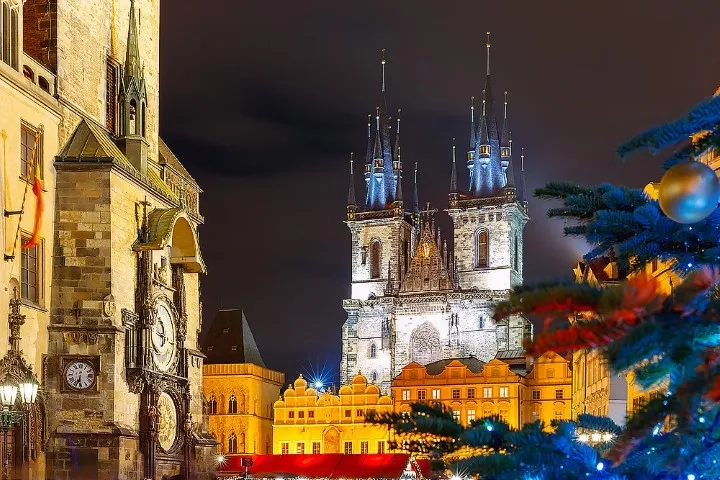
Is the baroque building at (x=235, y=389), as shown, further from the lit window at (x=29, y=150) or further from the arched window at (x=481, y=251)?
the lit window at (x=29, y=150)

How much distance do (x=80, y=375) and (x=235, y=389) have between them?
4531cm

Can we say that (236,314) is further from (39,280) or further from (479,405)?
(39,280)

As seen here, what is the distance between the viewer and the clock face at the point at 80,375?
68.0ft

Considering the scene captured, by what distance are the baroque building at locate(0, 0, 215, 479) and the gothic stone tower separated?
26 millimetres

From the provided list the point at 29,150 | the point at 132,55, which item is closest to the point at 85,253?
the point at 29,150

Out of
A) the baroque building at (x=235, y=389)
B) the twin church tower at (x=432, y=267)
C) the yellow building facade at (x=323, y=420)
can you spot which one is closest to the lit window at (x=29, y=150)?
the baroque building at (x=235, y=389)

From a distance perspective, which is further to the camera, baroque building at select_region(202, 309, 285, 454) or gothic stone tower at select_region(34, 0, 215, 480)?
baroque building at select_region(202, 309, 285, 454)

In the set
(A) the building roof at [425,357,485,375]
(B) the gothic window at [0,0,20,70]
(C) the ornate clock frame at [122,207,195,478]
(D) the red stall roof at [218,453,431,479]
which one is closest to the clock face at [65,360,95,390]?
(C) the ornate clock frame at [122,207,195,478]

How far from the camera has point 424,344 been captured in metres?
77.2

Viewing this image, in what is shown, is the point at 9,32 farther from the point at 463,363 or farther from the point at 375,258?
the point at 375,258

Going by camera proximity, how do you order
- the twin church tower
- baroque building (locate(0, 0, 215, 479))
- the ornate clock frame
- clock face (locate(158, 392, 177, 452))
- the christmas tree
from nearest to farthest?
the christmas tree, baroque building (locate(0, 0, 215, 479)), the ornate clock frame, clock face (locate(158, 392, 177, 452)), the twin church tower

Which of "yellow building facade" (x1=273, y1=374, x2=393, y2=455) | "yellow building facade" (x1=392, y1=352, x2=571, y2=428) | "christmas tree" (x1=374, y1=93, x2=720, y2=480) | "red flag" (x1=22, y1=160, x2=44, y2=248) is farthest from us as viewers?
"yellow building facade" (x1=273, y1=374, x2=393, y2=455)

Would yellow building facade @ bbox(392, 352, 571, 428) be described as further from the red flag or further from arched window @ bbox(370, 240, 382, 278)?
the red flag

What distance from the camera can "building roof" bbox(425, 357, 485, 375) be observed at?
6631cm
